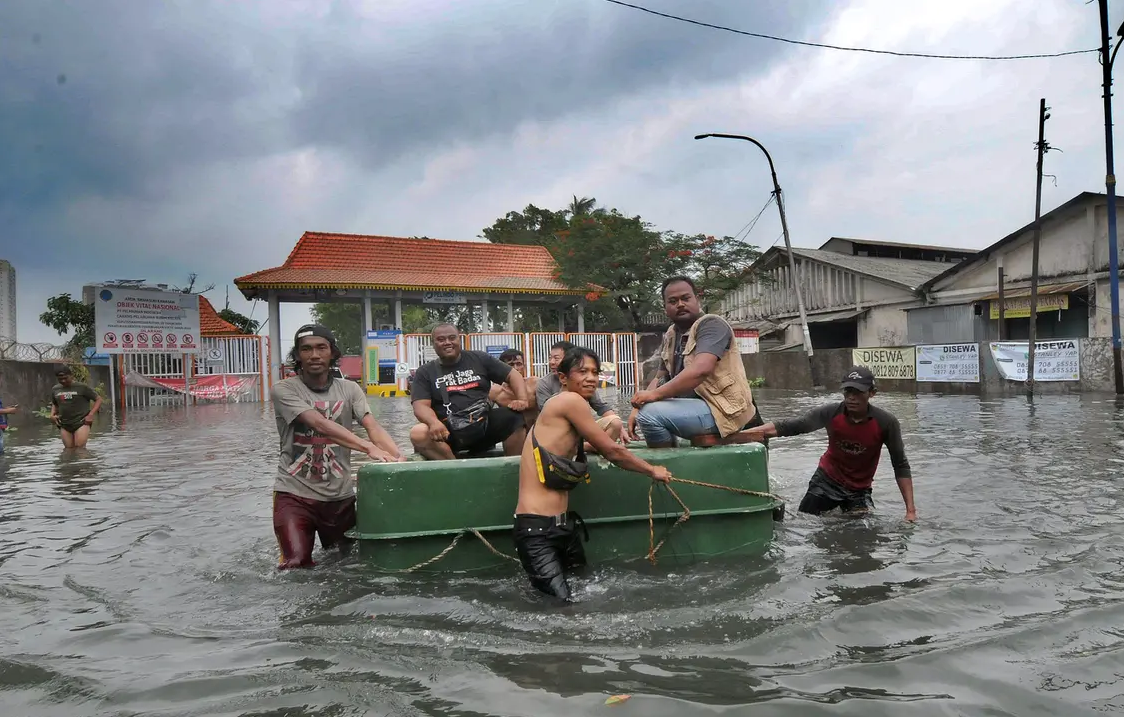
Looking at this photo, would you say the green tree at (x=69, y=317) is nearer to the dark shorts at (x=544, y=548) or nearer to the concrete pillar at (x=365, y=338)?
the concrete pillar at (x=365, y=338)

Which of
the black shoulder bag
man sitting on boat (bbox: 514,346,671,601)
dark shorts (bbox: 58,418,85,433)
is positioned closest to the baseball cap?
man sitting on boat (bbox: 514,346,671,601)

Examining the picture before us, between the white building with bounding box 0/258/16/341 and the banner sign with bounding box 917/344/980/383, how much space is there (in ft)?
95.6

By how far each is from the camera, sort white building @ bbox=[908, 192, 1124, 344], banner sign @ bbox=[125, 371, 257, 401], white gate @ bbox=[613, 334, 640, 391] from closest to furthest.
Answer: white building @ bbox=[908, 192, 1124, 344], banner sign @ bbox=[125, 371, 257, 401], white gate @ bbox=[613, 334, 640, 391]

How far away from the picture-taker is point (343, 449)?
4.98m

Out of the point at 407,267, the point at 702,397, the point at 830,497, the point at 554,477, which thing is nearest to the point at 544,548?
the point at 554,477

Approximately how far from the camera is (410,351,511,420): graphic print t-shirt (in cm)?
581

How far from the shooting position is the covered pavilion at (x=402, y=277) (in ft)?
92.7

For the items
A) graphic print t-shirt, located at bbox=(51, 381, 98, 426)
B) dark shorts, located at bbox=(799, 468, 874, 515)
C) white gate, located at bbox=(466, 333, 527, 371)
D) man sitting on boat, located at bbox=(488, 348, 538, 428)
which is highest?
white gate, located at bbox=(466, 333, 527, 371)

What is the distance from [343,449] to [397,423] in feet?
35.3

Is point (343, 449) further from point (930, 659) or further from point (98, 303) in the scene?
point (98, 303)

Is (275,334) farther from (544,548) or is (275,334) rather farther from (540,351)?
(544,548)

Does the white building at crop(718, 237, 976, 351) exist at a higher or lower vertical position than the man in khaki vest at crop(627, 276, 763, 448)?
higher

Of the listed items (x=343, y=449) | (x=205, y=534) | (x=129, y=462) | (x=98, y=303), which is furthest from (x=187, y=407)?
(x=343, y=449)

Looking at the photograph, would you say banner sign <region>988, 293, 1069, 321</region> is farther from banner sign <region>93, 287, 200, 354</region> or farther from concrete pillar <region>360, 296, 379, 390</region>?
banner sign <region>93, 287, 200, 354</region>
